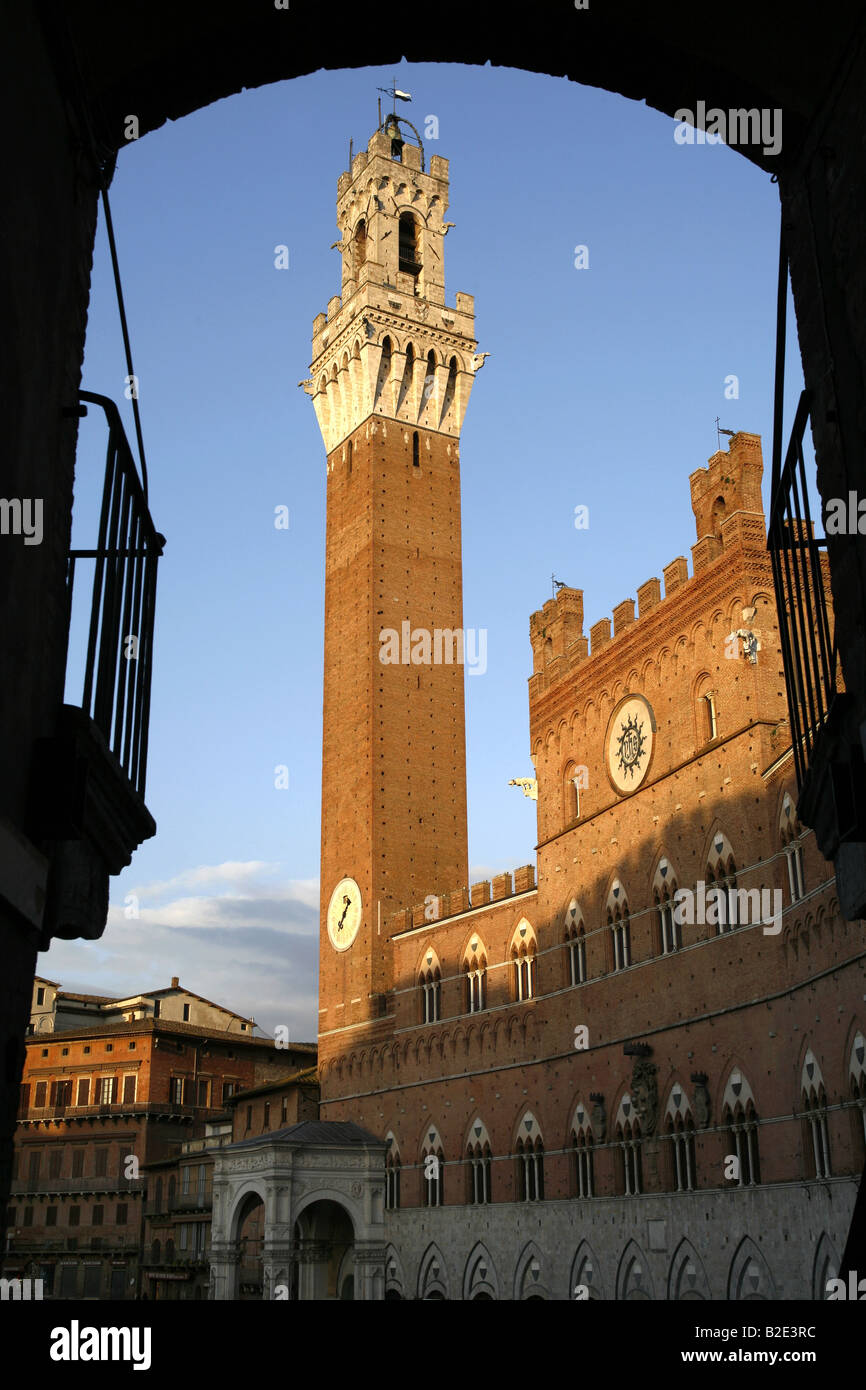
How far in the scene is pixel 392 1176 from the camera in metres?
34.2

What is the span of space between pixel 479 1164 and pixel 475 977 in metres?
4.55

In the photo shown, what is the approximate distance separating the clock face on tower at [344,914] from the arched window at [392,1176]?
21.3 feet

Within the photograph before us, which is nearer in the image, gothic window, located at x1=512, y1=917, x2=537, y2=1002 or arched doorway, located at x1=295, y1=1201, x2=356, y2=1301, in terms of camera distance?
gothic window, located at x1=512, y1=917, x2=537, y2=1002

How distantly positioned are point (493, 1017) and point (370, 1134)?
6312 millimetres

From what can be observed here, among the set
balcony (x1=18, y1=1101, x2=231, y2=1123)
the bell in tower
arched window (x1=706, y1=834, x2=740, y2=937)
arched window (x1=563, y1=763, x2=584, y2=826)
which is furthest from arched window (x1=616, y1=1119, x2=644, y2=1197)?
the bell in tower

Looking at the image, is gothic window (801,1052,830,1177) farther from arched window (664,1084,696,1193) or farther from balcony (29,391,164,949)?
balcony (29,391,164,949)

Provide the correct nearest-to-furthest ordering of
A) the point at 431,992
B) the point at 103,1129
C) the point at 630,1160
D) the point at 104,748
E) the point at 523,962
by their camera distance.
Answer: the point at 104,748 → the point at 630,1160 → the point at 523,962 → the point at 431,992 → the point at 103,1129

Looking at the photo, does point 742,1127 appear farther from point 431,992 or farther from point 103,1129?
point 103,1129

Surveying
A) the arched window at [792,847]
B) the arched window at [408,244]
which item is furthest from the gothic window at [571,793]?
the arched window at [408,244]

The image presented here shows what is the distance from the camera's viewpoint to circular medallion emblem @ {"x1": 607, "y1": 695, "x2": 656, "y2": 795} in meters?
27.1

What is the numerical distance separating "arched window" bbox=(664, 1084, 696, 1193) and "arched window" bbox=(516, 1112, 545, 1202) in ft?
17.1

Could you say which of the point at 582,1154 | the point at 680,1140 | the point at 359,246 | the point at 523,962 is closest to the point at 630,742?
the point at 523,962

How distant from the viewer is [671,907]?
25.1 metres

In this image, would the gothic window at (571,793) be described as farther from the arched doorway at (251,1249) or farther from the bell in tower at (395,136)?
Answer: the bell in tower at (395,136)
